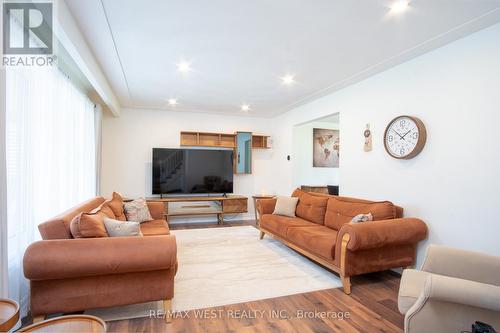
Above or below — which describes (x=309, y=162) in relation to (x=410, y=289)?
above

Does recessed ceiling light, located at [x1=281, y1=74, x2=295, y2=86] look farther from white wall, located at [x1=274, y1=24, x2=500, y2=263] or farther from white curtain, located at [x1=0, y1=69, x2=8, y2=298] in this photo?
white curtain, located at [x1=0, y1=69, x2=8, y2=298]

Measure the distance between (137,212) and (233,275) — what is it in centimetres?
170

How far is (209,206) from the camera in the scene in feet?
19.2

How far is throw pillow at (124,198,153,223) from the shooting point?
362cm

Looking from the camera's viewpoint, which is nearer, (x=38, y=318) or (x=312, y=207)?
(x=38, y=318)

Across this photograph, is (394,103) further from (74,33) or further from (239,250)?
(74,33)

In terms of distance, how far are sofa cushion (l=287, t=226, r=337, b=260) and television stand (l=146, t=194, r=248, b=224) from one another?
7.67 feet

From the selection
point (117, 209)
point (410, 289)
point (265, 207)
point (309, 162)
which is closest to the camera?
point (410, 289)

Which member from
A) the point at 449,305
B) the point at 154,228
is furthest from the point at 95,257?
the point at 449,305

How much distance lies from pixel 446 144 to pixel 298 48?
1867 millimetres

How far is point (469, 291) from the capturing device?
1.48 metres

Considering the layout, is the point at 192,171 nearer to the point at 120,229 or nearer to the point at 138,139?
the point at 138,139

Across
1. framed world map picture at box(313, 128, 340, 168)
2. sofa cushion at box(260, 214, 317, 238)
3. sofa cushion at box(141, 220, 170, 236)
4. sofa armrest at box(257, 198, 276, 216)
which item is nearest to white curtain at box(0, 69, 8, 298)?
sofa cushion at box(141, 220, 170, 236)

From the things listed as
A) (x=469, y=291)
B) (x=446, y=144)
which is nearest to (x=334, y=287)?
(x=469, y=291)
